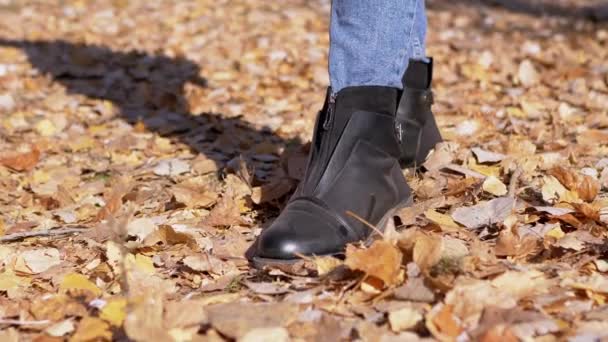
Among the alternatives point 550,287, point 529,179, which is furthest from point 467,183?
point 550,287

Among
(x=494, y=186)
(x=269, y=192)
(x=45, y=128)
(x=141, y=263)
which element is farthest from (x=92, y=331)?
(x=45, y=128)

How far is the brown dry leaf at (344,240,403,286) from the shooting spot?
4.77 ft

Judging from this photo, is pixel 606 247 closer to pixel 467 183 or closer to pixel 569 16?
pixel 467 183

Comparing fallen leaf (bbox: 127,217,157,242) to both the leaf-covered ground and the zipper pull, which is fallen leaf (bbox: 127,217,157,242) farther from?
the zipper pull

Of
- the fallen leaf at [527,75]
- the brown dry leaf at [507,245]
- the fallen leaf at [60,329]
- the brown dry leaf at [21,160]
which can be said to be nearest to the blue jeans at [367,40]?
the brown dry leaf at [507,245]

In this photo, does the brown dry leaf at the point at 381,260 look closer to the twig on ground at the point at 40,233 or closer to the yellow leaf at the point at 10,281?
the yellow leaf at the point at 10,281

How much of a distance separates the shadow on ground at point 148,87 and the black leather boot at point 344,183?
981 millimetres

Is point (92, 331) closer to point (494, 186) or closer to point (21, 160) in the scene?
point (494, 186)

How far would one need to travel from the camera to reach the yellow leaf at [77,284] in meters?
1.62

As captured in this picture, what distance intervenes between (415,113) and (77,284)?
1019 mm

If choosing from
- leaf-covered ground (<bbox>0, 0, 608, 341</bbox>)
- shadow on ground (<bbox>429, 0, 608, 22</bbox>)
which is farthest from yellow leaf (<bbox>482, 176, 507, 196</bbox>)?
shadow on ground (<bbox>429, 0, 608, 22</bbox>)

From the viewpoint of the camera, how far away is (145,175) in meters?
2.69

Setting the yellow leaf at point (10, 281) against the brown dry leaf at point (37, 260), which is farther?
the brown dry leaf at point (37, 260)

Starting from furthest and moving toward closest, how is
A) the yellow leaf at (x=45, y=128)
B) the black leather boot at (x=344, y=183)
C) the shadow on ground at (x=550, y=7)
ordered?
1. the shadow on ground at (x=550, y=7)
2. the yellow leaf at (x=45, y=128)
3. the black leather boot at (x=344, y=183)
